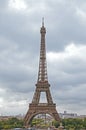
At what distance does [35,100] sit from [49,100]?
10.0 ft

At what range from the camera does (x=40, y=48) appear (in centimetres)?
8469

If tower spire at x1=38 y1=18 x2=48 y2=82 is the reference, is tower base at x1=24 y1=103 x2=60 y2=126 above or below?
below

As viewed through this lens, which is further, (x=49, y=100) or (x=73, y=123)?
(x=73, y=123)

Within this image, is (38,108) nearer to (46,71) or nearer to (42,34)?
(46,71)

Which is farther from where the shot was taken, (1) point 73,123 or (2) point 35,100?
(1) point 73,123

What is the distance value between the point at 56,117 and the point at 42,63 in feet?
40.1

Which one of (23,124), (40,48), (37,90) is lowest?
(23,124)

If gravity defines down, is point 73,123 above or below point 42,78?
below

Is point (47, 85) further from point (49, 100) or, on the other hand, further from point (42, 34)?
point (42, 34)

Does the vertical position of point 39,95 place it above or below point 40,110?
above

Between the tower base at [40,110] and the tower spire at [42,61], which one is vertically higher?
the tower spire at [42,61]

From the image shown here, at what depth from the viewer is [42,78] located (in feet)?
282

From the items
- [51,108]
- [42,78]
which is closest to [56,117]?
[51,108]

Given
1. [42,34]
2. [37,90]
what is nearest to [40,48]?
[42,34]
